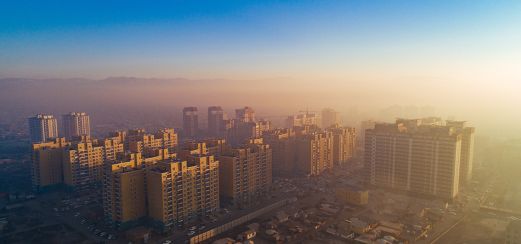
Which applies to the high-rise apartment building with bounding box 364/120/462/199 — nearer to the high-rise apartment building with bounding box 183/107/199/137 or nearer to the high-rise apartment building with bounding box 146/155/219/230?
the high-rise apartment building with bounding box 146/155/219/230

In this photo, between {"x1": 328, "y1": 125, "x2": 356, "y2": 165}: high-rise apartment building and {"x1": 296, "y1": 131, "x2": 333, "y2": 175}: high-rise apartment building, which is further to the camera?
{"x1": 328, "y1": 125, "x2": 356, "y2": 165}: high-rise apartment building

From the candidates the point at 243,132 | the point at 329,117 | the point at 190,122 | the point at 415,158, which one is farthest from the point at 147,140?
the point at 329,117

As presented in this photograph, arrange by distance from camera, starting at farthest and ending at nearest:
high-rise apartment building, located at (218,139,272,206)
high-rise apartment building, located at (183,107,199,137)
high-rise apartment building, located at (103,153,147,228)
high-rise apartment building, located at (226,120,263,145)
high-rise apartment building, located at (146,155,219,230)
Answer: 1. high-rise apartment building, located at (183,107,199,137)
2. high-rise apartment building, located at (226,120,263,145)
3. high-rise apartment building, located at (218,139,272,206)
4. high-rise apartment building, located at (103,153,147,228)
5. high-rise apartment building, located at (146,155,219,230)

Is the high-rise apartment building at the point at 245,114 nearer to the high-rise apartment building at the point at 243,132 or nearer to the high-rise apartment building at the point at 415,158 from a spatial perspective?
the high-rise apartment building at the point at 243,132

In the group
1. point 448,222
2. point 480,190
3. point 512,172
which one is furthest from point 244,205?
point 512,172

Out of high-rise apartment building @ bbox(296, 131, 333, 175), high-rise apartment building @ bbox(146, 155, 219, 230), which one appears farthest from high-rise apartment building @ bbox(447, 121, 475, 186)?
high-rise apartment building @ bbox(146, 155, 219, 230)

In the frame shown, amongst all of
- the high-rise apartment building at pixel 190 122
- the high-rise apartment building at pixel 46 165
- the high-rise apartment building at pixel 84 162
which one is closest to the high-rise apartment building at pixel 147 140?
the high-rise apartment building at pixel 84 162
